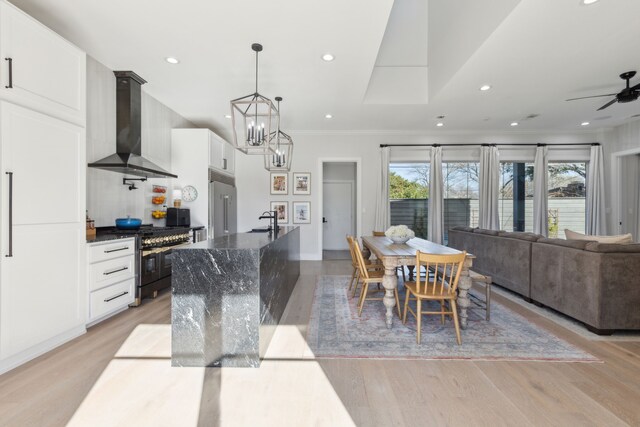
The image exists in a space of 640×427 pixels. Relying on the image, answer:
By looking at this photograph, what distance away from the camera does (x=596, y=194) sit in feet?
20.6

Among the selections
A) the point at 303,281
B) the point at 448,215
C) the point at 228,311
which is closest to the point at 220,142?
the point at 303,281

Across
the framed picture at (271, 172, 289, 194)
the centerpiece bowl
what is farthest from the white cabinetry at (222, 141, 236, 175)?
the centerpiece bowl

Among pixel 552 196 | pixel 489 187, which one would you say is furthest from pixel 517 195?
pixel 489 187

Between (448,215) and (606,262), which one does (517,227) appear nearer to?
(448,215)

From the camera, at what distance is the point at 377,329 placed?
284 centimetres

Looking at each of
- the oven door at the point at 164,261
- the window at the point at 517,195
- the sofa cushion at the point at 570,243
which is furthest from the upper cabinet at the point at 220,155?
the sofa cushion at the point at 570,243

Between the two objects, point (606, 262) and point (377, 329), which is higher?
point (606, 262)

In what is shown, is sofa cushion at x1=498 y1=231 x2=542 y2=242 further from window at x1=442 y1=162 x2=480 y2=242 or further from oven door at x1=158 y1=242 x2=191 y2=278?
oven door at x1=158 y1=242 x2=191 y2=278

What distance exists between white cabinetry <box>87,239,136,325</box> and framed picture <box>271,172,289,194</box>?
359 cm

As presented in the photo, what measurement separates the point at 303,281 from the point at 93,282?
271 cm

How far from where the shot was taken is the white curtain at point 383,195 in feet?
21.2

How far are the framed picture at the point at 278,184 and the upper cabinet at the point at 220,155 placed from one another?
3.03ft

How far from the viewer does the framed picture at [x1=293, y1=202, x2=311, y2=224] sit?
670 cm

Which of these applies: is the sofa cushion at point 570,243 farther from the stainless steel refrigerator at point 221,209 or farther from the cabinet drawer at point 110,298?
the stainless steel refrigerator at point 221,209
